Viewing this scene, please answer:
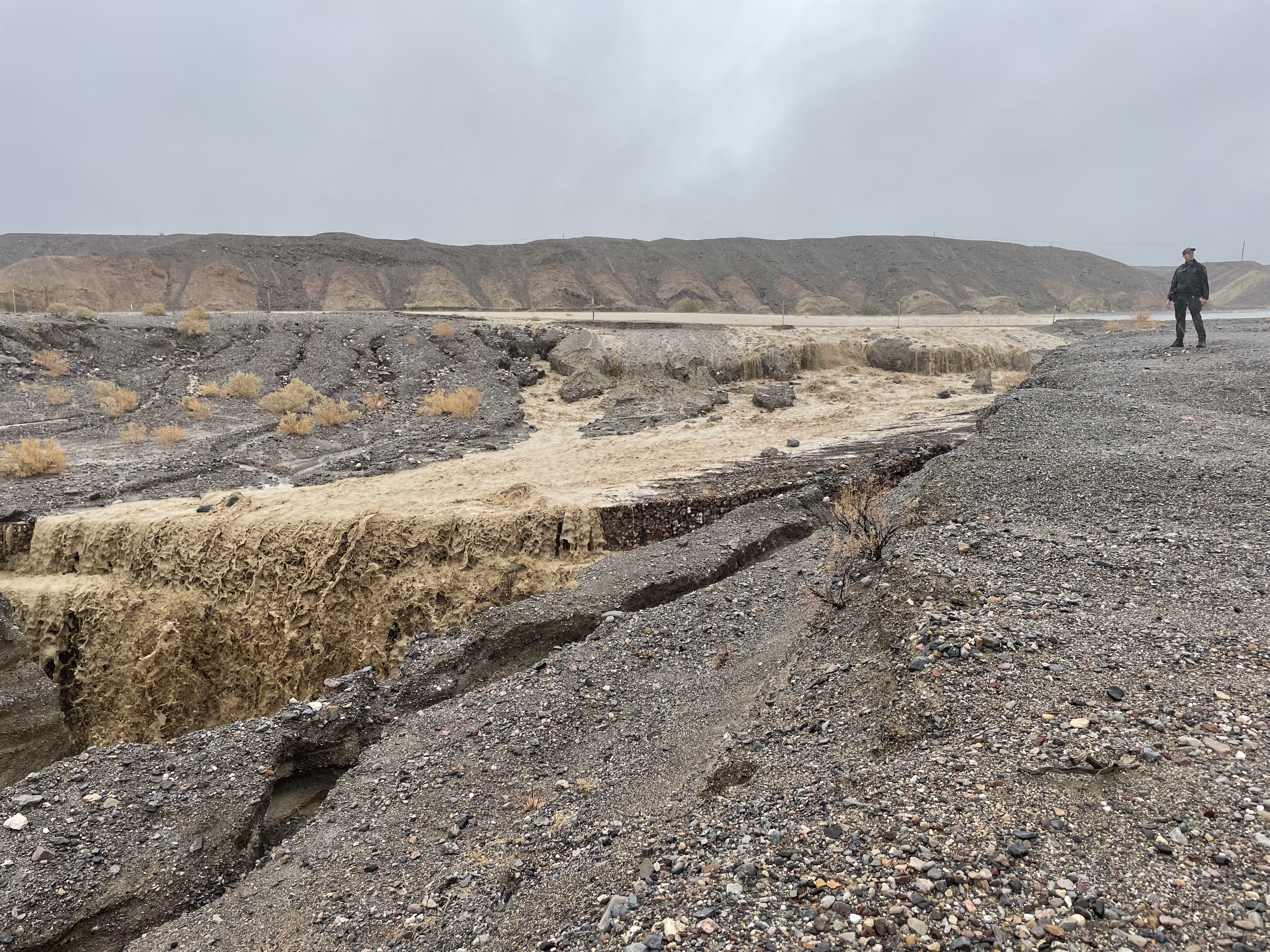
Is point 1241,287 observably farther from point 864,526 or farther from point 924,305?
point 864,526

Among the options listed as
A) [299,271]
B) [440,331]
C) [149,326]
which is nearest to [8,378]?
[149,326]

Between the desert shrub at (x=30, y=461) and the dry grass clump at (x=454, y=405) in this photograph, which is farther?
the dry grass clump at (x=454, y=405)

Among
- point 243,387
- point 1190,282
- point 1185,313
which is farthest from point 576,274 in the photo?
point 1190,282

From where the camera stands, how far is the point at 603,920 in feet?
9.57

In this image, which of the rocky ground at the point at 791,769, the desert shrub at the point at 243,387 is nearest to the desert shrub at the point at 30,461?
the desert shrub at the point at 243,387

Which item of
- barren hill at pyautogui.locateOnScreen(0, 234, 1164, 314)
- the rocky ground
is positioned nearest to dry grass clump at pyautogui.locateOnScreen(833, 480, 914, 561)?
the rocky ground

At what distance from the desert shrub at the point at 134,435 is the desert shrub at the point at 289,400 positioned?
240cm

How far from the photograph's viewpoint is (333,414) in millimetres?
14711

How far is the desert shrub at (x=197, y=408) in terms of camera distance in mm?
14812

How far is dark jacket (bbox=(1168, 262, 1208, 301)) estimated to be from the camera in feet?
39.6

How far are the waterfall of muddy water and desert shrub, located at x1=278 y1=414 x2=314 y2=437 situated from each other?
3951mm

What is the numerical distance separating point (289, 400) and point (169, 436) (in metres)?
2.68

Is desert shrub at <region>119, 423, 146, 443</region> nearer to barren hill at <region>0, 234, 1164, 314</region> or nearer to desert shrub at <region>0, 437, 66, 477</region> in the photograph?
desert shrub at <region>0, 437, 66, 477</region>

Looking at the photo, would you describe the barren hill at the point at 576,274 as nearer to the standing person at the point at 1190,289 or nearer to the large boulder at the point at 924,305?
the large boulder at the point at 924,305
